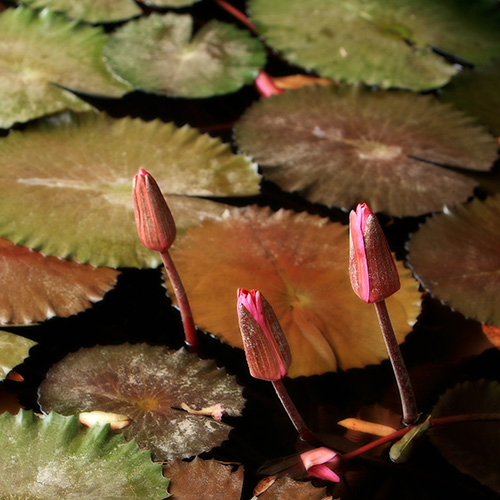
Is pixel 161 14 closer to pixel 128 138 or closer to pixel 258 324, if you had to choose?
pixel 128 138

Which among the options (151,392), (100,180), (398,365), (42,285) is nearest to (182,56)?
(100,180)

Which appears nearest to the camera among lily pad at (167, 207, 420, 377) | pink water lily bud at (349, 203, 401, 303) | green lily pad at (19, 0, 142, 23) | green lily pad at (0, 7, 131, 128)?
pink water lily bud at (349, 203, 401, 303)

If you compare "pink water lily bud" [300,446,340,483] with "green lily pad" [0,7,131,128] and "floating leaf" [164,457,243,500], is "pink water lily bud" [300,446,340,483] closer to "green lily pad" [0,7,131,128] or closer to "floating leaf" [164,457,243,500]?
"floating leaf" [164,457,243,500]

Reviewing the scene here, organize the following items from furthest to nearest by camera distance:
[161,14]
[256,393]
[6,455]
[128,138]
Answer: [161,14]
[128,138]
[256,393]
[6,455]

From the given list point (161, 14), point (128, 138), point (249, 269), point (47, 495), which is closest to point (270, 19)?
point (161, 14)

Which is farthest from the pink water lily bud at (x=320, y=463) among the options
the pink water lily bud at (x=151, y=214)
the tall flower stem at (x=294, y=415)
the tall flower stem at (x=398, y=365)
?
the pink water lily bud at (x=151, y=214)

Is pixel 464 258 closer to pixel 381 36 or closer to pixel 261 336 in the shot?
pixel 261 336

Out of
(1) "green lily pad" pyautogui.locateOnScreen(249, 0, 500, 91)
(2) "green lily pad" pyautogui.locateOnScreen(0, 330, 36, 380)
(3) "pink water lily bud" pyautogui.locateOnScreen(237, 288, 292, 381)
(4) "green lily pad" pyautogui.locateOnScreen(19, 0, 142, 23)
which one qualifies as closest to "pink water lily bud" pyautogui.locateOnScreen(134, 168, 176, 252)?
(3) "pink water lily bud" pyautogui.locateOnScreen(237, 288, 292, 381)
